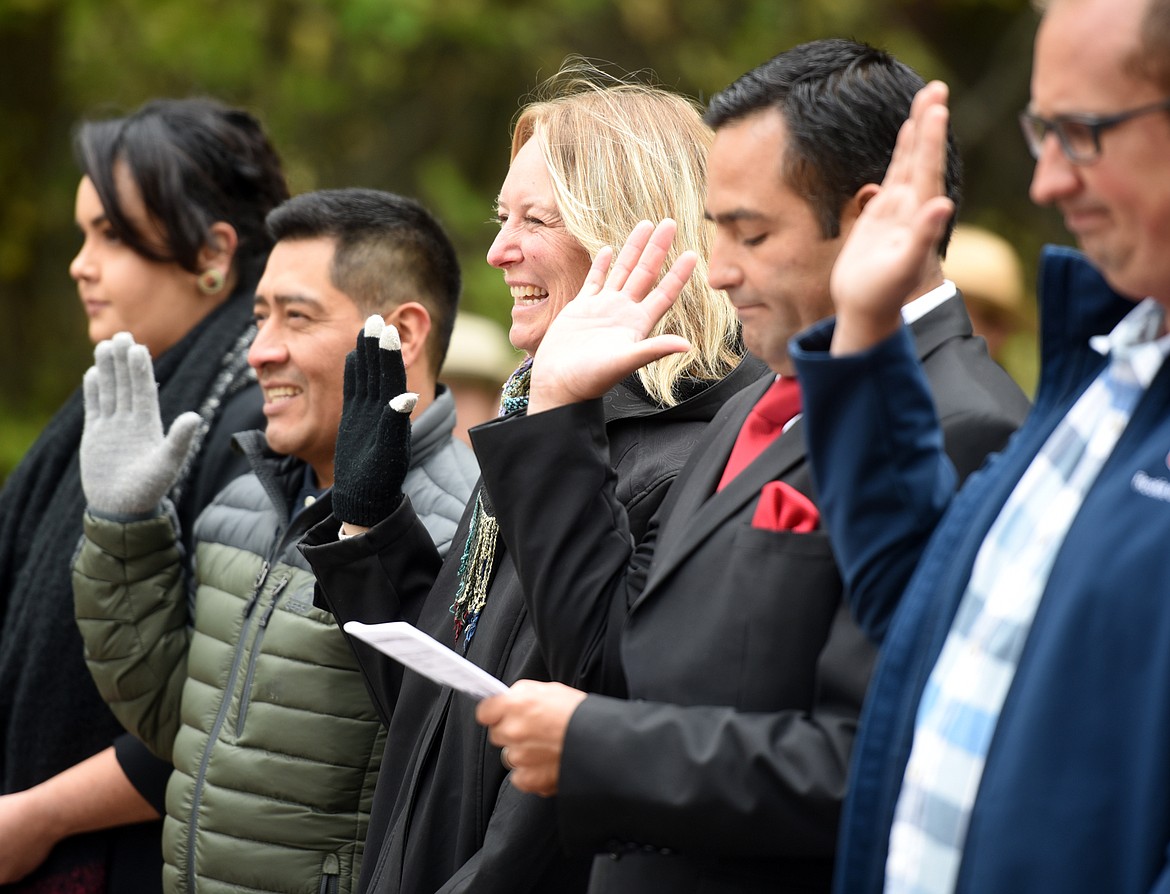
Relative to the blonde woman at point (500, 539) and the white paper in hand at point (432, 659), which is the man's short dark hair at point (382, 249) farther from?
the white paper in hand at point (432, 659)

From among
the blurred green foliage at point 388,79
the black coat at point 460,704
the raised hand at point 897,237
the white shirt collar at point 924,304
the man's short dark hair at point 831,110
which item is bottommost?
the black coat at point 460,704

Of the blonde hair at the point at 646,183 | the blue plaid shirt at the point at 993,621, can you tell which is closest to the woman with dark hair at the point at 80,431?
the blonde hair at the point at 646,183

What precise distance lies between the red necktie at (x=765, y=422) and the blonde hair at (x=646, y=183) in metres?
0.46

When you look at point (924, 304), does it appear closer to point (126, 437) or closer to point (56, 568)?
point (126, 437)

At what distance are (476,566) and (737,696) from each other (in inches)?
34.4

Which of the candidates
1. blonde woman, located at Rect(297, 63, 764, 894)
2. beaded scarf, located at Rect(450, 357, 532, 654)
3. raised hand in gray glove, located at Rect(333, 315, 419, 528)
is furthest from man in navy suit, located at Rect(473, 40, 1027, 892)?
raised hand in gray glove, located at Rect(333, 315, 419, 528)

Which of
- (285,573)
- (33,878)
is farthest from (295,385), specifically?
(33,878)

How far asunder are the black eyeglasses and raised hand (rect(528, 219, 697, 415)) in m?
0.73

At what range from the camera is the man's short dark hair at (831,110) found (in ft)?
6.49

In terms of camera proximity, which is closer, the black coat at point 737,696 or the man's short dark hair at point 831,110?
the black coat at point 737,696

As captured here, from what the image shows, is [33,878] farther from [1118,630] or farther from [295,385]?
[1118,630]

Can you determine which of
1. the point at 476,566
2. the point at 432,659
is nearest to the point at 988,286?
the point at 476,566

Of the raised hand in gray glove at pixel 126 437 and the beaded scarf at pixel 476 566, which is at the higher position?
the raised hand in gray glove at pixel 126 437

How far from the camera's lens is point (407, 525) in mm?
2828
